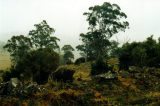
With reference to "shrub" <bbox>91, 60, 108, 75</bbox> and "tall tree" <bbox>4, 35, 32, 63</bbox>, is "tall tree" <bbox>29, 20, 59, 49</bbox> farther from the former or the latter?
"shrub" <bbox>91, 60, 108, 75</bbox>

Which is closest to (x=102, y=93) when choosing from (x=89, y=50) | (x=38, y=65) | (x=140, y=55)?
(x=38, y=65)

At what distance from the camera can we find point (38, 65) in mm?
36688

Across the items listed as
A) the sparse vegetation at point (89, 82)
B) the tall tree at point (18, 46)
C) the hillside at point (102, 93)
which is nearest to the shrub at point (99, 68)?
the sparse vegetation at point (89, 82)

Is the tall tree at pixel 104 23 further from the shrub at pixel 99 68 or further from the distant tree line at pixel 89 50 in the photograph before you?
the shrub at pixel 99 68

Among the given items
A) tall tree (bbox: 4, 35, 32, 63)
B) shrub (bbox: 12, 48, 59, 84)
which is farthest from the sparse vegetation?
tall tree (bbox: 4, 35, 32, 63)

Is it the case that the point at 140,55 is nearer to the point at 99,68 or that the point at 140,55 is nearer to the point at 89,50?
the point at 99,68

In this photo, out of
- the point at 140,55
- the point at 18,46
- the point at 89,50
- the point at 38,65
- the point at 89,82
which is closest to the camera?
the point at 89,82

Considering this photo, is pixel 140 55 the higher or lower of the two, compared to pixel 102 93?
higher

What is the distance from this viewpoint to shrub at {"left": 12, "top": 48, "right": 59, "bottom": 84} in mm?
36531

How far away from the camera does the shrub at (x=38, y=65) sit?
120 feet

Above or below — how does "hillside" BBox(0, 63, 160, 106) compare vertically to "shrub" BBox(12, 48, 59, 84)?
below

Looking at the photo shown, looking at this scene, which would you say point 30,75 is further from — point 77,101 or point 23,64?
point 77,101

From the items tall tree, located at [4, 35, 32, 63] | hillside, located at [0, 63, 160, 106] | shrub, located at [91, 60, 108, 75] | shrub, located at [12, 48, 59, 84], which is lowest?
hillside, located at [0, 63, 160, 106]

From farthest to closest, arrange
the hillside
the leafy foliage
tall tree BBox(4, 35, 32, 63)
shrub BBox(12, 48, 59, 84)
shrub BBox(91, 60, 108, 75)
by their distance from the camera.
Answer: tall tree BBox(4, 35, 32, 63) < the leafy foliage < shrub BBox(12, 48, 59, 84) < shrub BBox(91, 60, 108, 75) < the hillside
